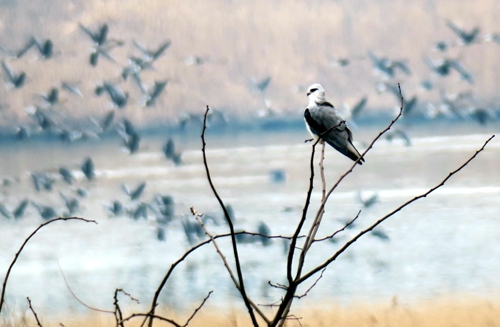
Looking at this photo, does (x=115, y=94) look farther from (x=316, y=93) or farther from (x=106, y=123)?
(x=316, y=93)

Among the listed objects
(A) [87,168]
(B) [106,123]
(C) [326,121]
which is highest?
(B) [106,123]

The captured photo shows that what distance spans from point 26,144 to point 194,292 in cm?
99

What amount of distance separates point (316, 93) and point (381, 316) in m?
0.72

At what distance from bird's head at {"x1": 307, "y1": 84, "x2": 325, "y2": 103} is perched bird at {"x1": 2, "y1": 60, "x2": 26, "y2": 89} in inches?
40.5

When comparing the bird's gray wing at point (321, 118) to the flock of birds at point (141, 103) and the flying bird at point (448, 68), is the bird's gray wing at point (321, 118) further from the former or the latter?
the flying bird at point (448, 68)

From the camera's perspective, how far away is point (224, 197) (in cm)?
254

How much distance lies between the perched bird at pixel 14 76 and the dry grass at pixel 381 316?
2.30ft

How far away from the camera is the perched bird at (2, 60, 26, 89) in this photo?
196cm

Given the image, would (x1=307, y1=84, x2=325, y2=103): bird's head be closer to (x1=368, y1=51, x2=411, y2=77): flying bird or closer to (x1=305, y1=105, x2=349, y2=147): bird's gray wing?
(x1=305, y1=105, x2=349, y2=147): bird's gray wing

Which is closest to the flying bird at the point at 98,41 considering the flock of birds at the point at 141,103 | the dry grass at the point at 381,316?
the flock of birds at the point at 141,103

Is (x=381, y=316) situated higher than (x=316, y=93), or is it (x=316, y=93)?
(x=316, y=93)

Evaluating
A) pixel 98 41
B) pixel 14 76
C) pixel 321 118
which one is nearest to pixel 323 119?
pixel 321 118

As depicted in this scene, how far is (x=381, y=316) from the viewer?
1.73 metres

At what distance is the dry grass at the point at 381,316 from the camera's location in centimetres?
168
